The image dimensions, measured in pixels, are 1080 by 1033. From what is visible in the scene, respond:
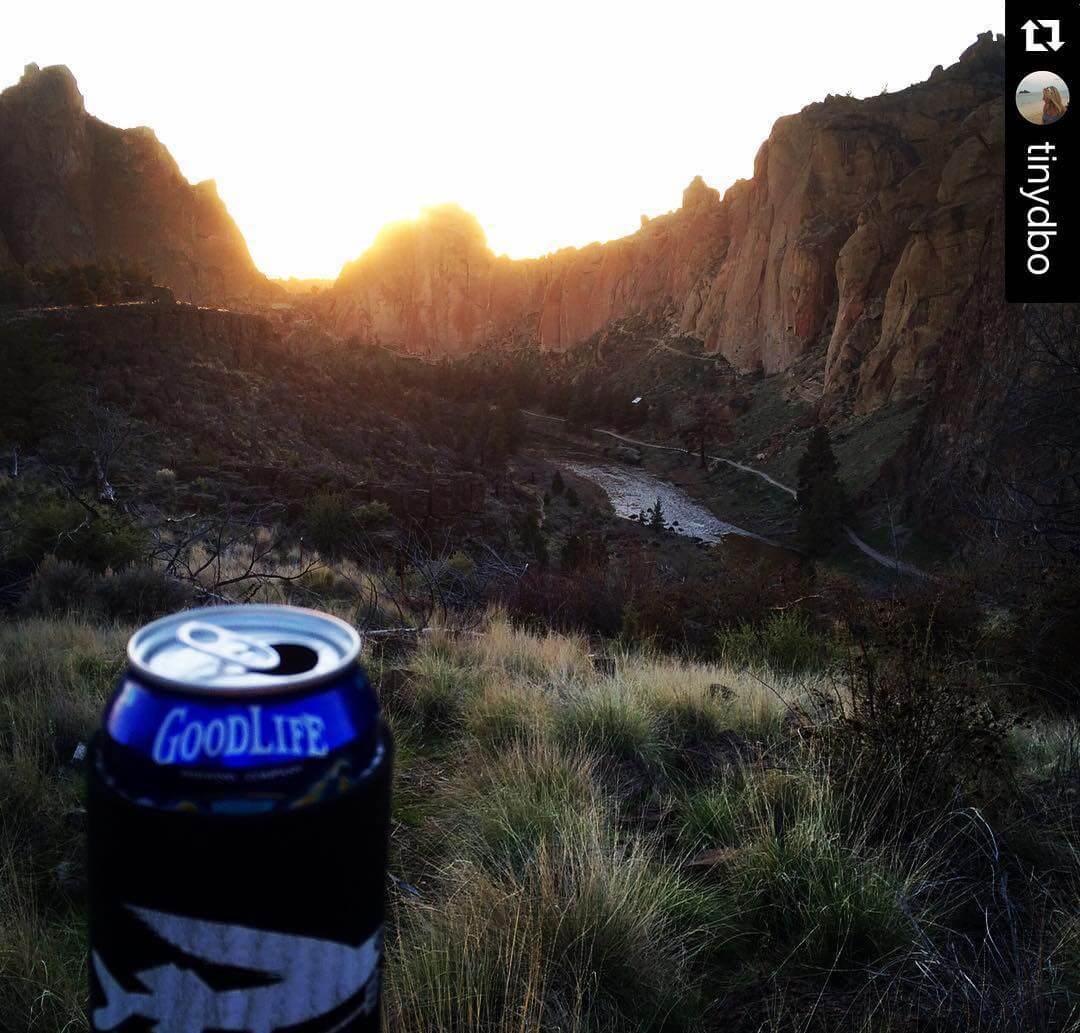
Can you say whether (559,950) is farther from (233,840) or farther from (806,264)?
(806,264)

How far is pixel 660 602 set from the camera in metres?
8.58

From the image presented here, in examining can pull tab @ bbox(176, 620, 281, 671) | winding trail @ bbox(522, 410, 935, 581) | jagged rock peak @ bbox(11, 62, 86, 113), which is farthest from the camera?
jagged rock peak @ bbox(11, 62, 86, 113)

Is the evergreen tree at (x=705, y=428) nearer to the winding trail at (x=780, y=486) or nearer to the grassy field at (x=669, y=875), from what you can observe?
the winding trail at (x=780, y=486)

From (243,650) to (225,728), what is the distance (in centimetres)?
14

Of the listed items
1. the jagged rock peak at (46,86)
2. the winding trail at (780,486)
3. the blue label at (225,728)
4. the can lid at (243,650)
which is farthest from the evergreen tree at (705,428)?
the jagged rock peak at (46,86)

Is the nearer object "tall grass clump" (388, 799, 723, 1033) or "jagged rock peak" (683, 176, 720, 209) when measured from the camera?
"tall grass clump" (388, 799, 723, 1033)

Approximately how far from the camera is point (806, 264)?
4994 centimetres

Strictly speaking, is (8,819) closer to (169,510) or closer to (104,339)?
(169,510)

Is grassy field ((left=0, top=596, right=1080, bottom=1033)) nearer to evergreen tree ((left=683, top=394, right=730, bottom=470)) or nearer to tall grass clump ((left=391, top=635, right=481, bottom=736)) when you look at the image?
tall grass clump ((left=391, top=635, right=481, bottom=736))

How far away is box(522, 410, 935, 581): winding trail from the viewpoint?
1917 centimetres

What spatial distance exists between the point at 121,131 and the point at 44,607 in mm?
74600

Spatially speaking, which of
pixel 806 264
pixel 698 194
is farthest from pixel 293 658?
pixel 698 194

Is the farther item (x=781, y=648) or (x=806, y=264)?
(x=806, y=264)
